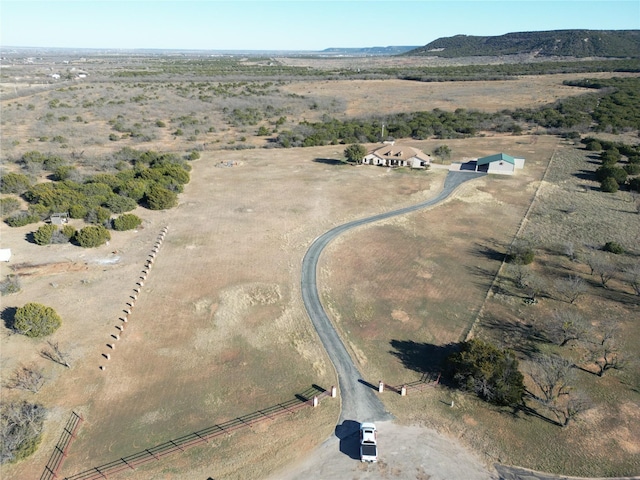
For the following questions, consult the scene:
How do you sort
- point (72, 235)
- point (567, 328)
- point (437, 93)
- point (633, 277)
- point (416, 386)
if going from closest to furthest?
1. point (416, 386)
2. point (567, 328)
3. point (633, 277)
4. point (72, 235)
5. point (437, 93)

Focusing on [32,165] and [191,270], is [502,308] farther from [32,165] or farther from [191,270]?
[32,165]

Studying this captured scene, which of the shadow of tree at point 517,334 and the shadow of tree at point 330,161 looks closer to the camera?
the shadow of tree at point 517,334

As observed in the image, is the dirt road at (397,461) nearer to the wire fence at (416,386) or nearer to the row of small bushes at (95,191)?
the wire fence at (416,386)

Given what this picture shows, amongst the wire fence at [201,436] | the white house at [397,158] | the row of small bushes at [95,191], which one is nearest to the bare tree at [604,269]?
the wire fence at [201,436]

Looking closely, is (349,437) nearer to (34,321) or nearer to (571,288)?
(34,321)

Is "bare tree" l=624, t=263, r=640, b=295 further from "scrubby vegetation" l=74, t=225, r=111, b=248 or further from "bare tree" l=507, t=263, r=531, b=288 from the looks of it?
"scrubby vegetation" l=74, t=225, r=111, b=248

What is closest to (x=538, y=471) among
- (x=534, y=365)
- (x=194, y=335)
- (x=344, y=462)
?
(x=534, y=365)

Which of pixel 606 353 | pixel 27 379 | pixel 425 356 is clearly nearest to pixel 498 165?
pixel 606 353
